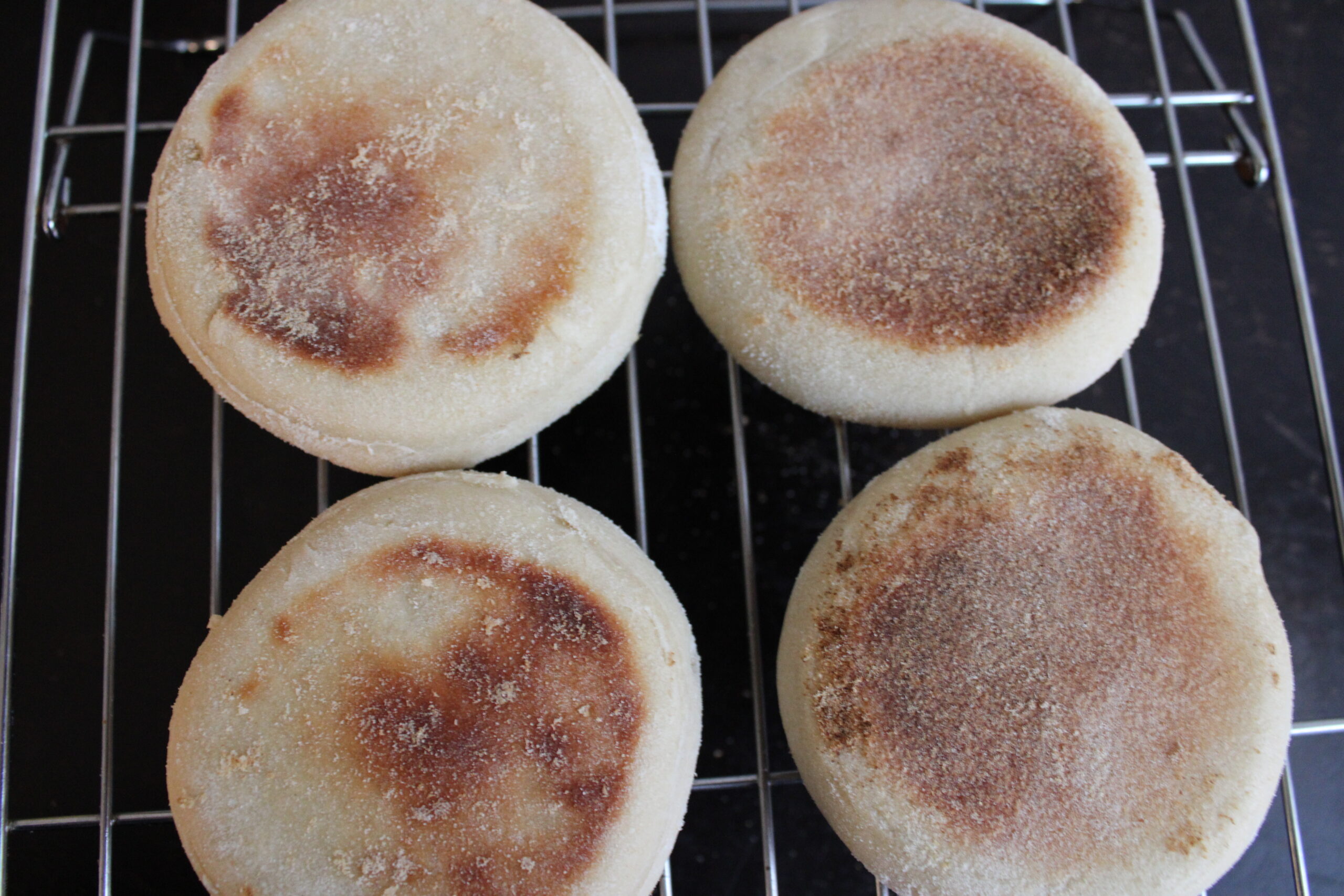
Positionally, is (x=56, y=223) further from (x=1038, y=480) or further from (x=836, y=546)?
(x=1038, y=480)

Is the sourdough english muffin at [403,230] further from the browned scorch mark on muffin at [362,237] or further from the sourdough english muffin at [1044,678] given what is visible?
the sourdough english muffin at [1044,678]

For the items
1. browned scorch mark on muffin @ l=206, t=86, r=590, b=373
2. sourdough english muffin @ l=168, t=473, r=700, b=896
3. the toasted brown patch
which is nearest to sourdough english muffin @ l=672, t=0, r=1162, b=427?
browned scorch mark on muffin @ l=206, t=86, r=590, b=373

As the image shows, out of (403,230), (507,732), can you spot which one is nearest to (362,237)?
(403,230)

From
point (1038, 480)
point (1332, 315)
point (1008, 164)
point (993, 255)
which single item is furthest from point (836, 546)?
point (1332, 315)

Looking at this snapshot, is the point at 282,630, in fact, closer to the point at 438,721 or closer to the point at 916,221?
the point at 438,721

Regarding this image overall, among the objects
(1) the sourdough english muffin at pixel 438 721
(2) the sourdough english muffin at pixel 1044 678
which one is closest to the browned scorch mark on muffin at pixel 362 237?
(1) the sourdough english muffin at pixel 438 721

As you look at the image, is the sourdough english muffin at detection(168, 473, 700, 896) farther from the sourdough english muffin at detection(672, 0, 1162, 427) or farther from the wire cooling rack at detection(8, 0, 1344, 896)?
the sourdough english muffin at detection(672, 0, 1162, 427)
